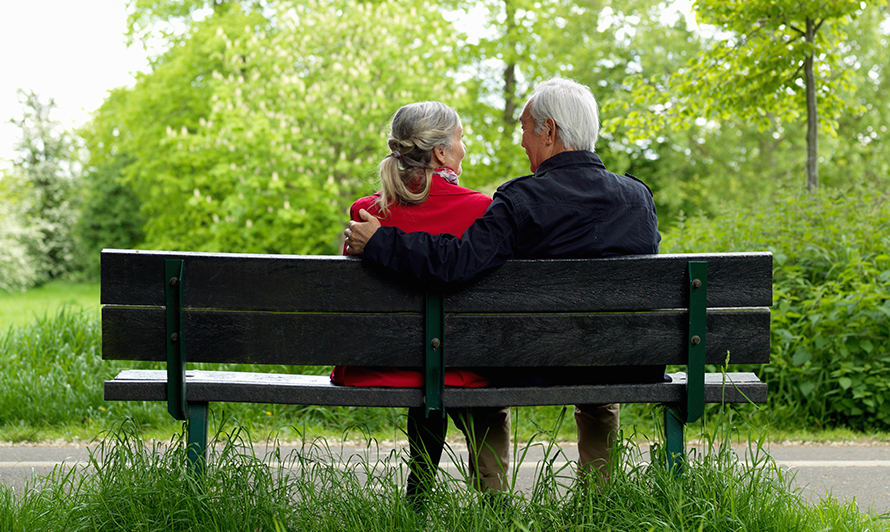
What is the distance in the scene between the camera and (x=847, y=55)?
73.5 ft

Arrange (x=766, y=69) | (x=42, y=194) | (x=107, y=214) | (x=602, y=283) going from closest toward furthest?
(x=602, y=283) → (x=766, y=69) → (x=107, y=214) → (x=42, y=194)

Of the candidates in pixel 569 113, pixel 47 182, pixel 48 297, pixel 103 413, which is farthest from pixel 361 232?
Result: pixel 47 182

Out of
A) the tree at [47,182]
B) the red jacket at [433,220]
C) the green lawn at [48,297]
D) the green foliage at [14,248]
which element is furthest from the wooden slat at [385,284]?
the tree at [47,182]

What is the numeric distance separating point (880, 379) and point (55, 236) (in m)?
31.9

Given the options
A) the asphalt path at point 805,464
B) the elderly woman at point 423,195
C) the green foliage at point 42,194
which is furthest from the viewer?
the green foliage at point 42,194

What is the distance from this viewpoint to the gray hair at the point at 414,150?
2725mm

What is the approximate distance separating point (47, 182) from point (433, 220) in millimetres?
35018

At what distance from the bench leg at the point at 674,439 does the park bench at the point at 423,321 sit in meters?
0.08

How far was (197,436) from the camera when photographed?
2.70 metres

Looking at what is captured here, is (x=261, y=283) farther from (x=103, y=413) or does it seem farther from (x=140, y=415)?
(x=103, y=413)

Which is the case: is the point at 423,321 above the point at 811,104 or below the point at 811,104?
below

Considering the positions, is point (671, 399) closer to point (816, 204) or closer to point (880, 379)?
point (880, 379)

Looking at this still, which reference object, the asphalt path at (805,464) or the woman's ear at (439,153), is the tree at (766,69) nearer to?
the asphalt path at (805,464)

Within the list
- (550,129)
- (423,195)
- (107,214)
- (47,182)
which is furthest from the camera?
(47,182)
